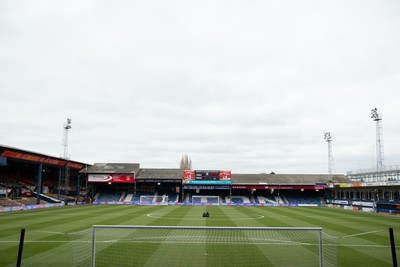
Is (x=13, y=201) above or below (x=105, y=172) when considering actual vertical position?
below

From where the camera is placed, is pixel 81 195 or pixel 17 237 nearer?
pixel 17 237

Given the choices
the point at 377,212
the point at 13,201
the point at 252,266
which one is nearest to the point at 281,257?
the point at 252,266

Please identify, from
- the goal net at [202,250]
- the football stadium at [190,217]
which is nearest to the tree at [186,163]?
the football stadium at [190,217]

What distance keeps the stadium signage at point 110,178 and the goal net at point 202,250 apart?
51435 millimetres

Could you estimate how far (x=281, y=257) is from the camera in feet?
49.1

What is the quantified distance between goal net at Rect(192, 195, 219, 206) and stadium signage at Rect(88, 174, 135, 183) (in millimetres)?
14973

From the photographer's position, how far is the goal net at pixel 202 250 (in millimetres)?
13586

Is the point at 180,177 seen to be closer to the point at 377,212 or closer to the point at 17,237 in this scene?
the point at 377,212

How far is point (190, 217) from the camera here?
36.3m

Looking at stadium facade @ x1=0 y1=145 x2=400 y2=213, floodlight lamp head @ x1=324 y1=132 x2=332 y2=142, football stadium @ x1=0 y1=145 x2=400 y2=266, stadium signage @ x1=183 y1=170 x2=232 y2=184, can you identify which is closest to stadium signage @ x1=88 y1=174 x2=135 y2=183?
stadium facade @ x1=0 y1=145 x2=400 y2=213

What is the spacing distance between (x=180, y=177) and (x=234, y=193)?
14.3m

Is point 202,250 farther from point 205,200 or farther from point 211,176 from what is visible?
point 205,200

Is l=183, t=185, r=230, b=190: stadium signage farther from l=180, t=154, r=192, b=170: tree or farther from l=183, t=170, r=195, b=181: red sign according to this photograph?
l=180, t=154, r=192, b=170: tree

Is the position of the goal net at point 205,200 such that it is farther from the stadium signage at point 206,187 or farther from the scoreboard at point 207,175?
the scoreboard at point 207,175
